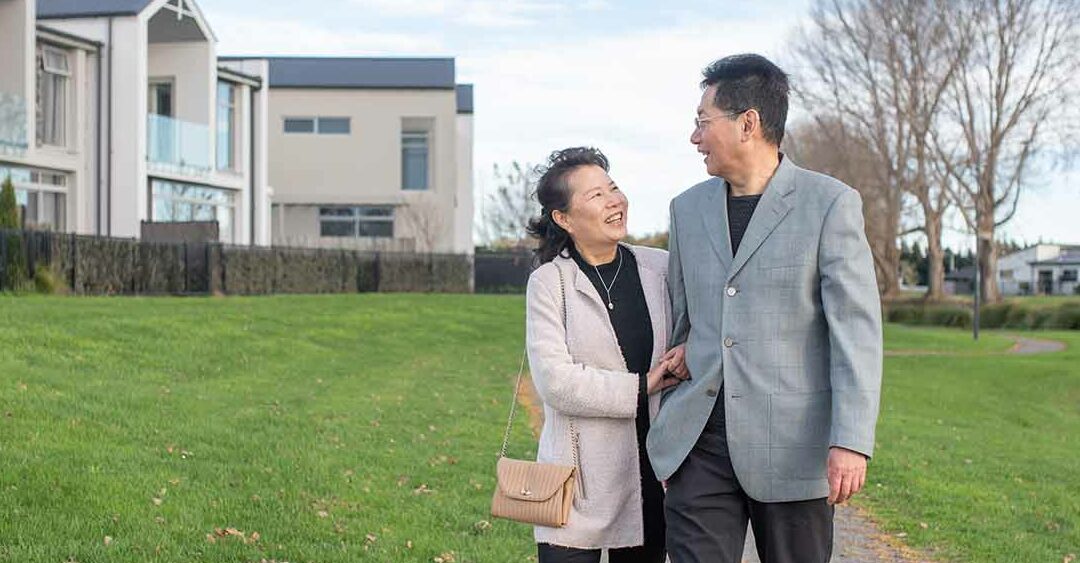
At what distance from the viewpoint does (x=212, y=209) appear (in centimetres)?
3947


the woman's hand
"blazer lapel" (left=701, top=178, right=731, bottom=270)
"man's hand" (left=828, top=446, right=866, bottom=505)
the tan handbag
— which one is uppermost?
"blazer lapel" (left=701, top=178, right=731, bottom=270)

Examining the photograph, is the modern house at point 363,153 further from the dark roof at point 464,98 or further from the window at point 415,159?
the dark roof at point 464,98

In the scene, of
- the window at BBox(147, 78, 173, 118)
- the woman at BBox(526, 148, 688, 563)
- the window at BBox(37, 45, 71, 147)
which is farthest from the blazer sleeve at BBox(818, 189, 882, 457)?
the window at BBox(147, 78, 173, 118)

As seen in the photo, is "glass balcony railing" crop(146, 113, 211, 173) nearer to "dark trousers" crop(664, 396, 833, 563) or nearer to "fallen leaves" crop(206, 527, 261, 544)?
"fallen leaves" crop(206, 527, 261, 544)

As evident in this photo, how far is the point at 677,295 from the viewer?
4.20 meters

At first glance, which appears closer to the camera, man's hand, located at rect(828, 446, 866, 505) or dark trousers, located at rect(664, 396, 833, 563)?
man's hand, located at rect(828, 446, 866, 505)

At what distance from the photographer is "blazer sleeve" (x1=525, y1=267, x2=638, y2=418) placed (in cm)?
415

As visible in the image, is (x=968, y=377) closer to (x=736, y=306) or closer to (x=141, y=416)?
(x=141, y=416)

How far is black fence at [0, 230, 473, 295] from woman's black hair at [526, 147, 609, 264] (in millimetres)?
20062

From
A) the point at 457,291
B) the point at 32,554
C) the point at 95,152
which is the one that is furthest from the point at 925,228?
the point at 32,554

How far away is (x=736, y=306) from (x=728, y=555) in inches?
27.9

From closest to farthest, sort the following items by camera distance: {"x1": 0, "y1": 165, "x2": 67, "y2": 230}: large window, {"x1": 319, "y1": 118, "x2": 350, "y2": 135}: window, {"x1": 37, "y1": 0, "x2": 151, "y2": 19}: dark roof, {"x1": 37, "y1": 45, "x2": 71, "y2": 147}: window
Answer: {"x1": 0, "y1": 165, "x2": 67, "y2": 230}: large window < {"x1": 37, "y1": 45, "x2": 71, "y2": 147}: window < {"x1": 37, "y1": 0, "x2": 151, "y2": 19}: dark roof < {"x1": 319, "y1": 118, "x2": 350, "y2": 135}: window

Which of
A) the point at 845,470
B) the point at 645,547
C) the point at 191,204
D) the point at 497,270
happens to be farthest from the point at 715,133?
the point at 497,270

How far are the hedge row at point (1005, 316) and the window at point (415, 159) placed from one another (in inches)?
859
